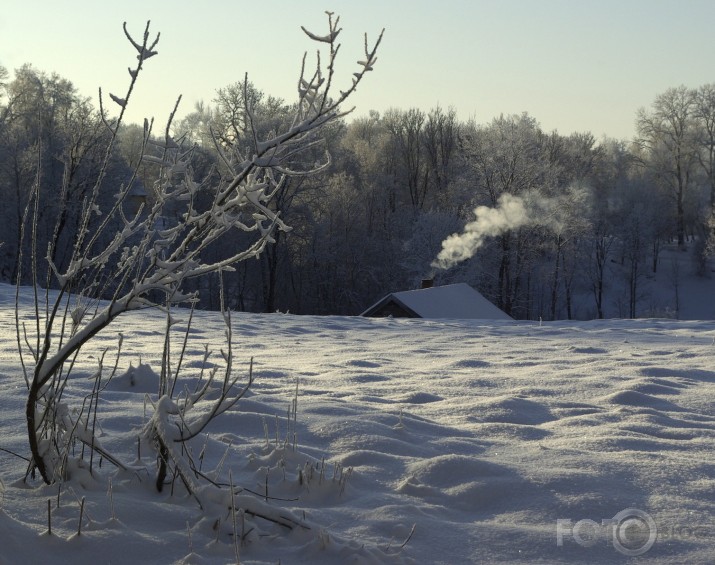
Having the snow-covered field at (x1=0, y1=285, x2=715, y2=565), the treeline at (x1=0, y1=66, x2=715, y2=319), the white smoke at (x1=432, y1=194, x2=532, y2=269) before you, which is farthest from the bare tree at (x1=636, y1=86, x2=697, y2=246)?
the snow-covered field at (x1=0, y1=285, x2=715, y2=565)

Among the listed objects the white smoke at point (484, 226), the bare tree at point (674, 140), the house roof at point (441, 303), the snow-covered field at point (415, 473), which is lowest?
the snow-covered field at point (415, 473)

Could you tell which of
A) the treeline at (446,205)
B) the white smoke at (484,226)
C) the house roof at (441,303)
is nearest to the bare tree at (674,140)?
the treeline at (446,205)

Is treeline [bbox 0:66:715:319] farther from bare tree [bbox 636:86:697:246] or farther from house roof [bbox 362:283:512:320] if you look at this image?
house roof [bbox 362:283:512:320]

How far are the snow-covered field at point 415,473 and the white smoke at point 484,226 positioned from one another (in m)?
31.6

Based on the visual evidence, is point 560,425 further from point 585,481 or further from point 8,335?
point 8,335

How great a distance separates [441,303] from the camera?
84.3ft

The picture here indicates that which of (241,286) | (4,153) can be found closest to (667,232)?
(241,286)

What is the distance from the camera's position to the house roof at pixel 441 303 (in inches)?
974

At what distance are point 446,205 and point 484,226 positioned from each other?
27.3ft

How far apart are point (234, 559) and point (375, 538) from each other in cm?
50

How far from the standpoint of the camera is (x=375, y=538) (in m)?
2.76

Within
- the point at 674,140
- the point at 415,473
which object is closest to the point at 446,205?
the point at 674,140

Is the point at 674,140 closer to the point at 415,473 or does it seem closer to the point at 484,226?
the point at 484,226

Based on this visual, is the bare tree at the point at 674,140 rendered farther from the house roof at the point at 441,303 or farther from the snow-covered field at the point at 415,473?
the snow-covered field at the point at 415,473
